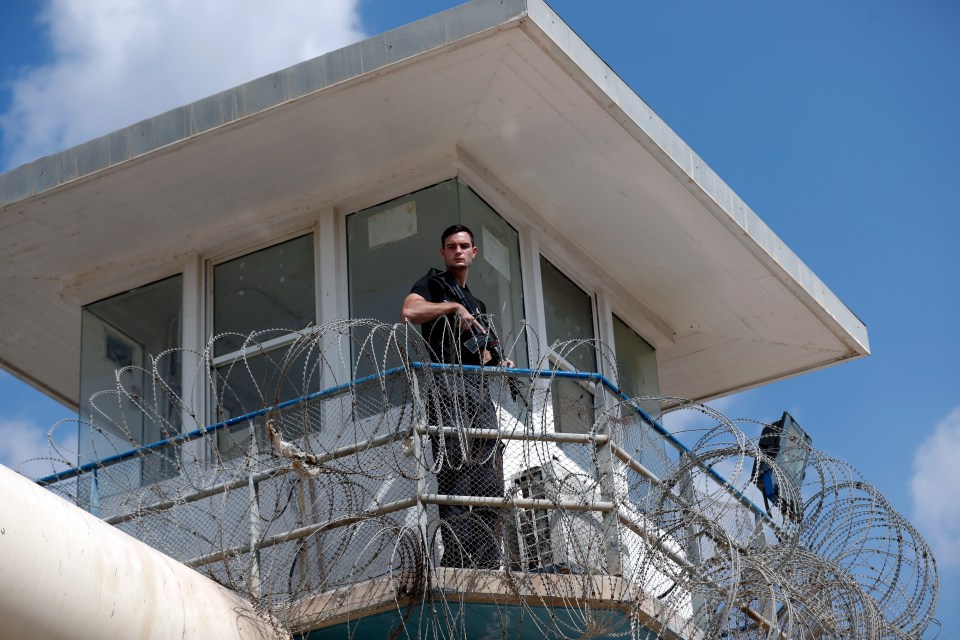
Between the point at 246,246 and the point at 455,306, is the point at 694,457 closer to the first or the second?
the point at 455,306

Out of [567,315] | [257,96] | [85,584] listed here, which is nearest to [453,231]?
[257,96]

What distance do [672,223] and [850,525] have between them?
11.6ft

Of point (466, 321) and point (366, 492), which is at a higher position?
point (466, 321)

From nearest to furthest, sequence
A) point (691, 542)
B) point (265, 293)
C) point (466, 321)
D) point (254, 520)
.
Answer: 1. point (254, 520)
2. point (466, 321)
3. point (691, 542)
4. point (265, 293)

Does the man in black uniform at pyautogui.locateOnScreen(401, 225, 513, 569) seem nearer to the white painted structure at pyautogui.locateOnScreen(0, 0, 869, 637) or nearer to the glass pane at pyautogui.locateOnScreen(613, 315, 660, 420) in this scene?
the white painted structure at pyautogui.locateOnScreen(0, 0, 869, 637)

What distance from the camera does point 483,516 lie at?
11273 mm

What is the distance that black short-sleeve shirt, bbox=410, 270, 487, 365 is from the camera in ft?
39.0

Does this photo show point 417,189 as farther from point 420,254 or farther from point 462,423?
point 462,423

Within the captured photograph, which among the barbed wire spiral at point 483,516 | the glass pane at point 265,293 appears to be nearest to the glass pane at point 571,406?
the barbed wire spiral at point 483,516

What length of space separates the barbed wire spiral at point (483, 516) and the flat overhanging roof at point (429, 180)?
1984mm

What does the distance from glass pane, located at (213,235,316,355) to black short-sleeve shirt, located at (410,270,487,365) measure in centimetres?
173

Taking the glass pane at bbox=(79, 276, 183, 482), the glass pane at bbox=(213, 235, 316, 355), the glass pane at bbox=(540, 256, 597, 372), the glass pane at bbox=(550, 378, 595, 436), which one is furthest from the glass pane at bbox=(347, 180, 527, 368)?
the glass pane at bbox=(79, 276, 183, 482)

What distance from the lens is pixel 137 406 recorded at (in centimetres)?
1434

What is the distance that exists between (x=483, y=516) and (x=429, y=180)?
12.2 feet
